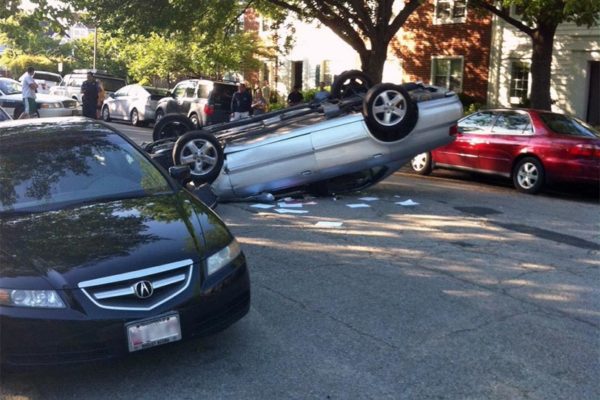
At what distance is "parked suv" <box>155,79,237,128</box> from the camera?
862 inches

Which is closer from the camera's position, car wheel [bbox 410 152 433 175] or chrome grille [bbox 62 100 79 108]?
car wheel [bbox 410 152 433 175]

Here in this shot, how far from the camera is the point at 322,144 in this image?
925cm

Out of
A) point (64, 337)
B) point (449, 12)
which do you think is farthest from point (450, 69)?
point (64, 337)

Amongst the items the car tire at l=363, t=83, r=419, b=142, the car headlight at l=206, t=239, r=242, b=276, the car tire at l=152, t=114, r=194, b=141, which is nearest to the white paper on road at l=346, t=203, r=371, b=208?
the car tire at l=363, t=83, r=419, b=142

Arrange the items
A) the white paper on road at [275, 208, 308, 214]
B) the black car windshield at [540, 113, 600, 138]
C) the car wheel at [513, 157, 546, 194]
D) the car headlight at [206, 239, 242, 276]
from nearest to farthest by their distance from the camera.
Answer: the car headlight at [206, 239, 242, 276], the white paper on road at [275, 208, 308, 214], the black car windshield at [540, 113, 600, 138], the car wheel at [513, 157, 546, 194]

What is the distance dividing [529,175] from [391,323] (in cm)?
773

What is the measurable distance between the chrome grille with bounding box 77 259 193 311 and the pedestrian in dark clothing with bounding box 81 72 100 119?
1266 centimetres

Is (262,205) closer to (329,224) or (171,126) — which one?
(329,224)

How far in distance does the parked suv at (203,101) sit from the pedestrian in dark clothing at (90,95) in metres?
5.52

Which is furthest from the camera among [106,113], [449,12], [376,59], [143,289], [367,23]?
[106,113]

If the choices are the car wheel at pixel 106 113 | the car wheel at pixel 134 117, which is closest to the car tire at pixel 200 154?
the car wheel at pixel 134 117

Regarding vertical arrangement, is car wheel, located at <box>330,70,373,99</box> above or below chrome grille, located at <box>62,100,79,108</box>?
above

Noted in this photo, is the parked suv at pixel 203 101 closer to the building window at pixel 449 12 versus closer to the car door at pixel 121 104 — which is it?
the car door at pixel 121 104

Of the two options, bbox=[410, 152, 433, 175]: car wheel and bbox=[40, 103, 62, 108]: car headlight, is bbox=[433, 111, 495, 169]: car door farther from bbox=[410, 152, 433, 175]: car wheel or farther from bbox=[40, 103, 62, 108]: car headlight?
bbox=[40, 103, 62, 108]: car headlight
